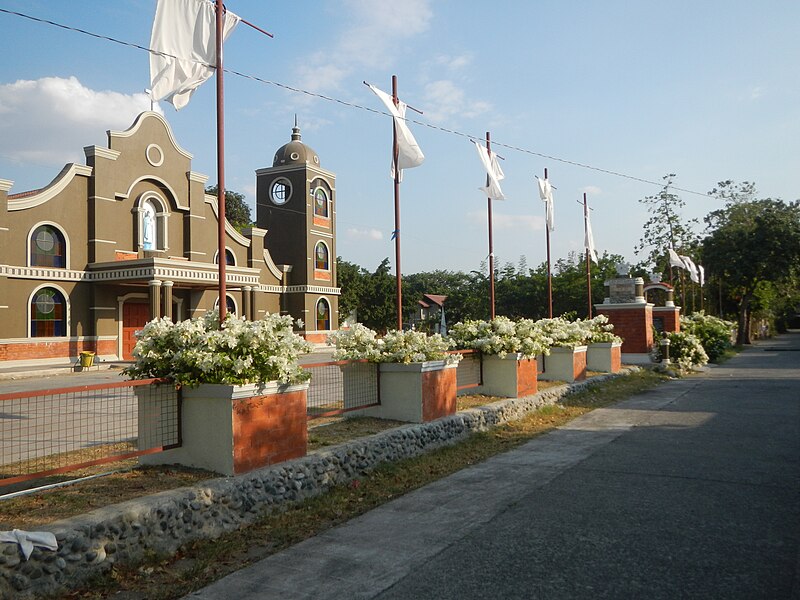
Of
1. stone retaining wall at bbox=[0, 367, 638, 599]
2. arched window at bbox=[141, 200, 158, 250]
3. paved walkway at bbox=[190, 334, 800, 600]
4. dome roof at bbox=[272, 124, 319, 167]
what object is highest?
dome roof at bbox=[272, 124, 319, 167]

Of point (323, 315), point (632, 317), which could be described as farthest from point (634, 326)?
point (323, 315)

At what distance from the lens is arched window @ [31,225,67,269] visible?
85.7 ft

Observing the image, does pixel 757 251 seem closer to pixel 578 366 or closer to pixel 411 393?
pixel 578 366

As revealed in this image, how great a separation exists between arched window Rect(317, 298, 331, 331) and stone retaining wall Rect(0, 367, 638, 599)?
107 ft

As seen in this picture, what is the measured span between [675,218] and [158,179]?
33.6 metres

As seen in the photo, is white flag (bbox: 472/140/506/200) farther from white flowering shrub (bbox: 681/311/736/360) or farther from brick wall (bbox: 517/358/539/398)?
white flowering shrub (bbox: 681/311/736/360)

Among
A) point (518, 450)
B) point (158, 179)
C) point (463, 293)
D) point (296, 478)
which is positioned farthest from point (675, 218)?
point (296, 478)

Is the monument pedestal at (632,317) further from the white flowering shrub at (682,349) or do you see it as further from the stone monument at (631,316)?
the white flowering shrub at (682,349)

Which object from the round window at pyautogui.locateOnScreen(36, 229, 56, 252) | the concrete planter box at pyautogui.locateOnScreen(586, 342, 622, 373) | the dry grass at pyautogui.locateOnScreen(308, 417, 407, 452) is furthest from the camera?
the round window at pyautogui.locateOnScreen(36, 229, 56, 252)

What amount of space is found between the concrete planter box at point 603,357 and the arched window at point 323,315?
23738mm

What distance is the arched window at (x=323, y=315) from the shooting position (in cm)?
4084

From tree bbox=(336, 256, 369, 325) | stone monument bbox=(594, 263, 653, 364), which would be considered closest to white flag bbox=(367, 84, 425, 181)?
stone monument bbox=(594, 263, 653, 364)

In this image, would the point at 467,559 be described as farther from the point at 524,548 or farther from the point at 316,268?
the point at 316,268

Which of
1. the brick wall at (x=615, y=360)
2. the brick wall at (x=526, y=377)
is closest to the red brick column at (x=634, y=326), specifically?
the brick wall at (x=615, y=360)
